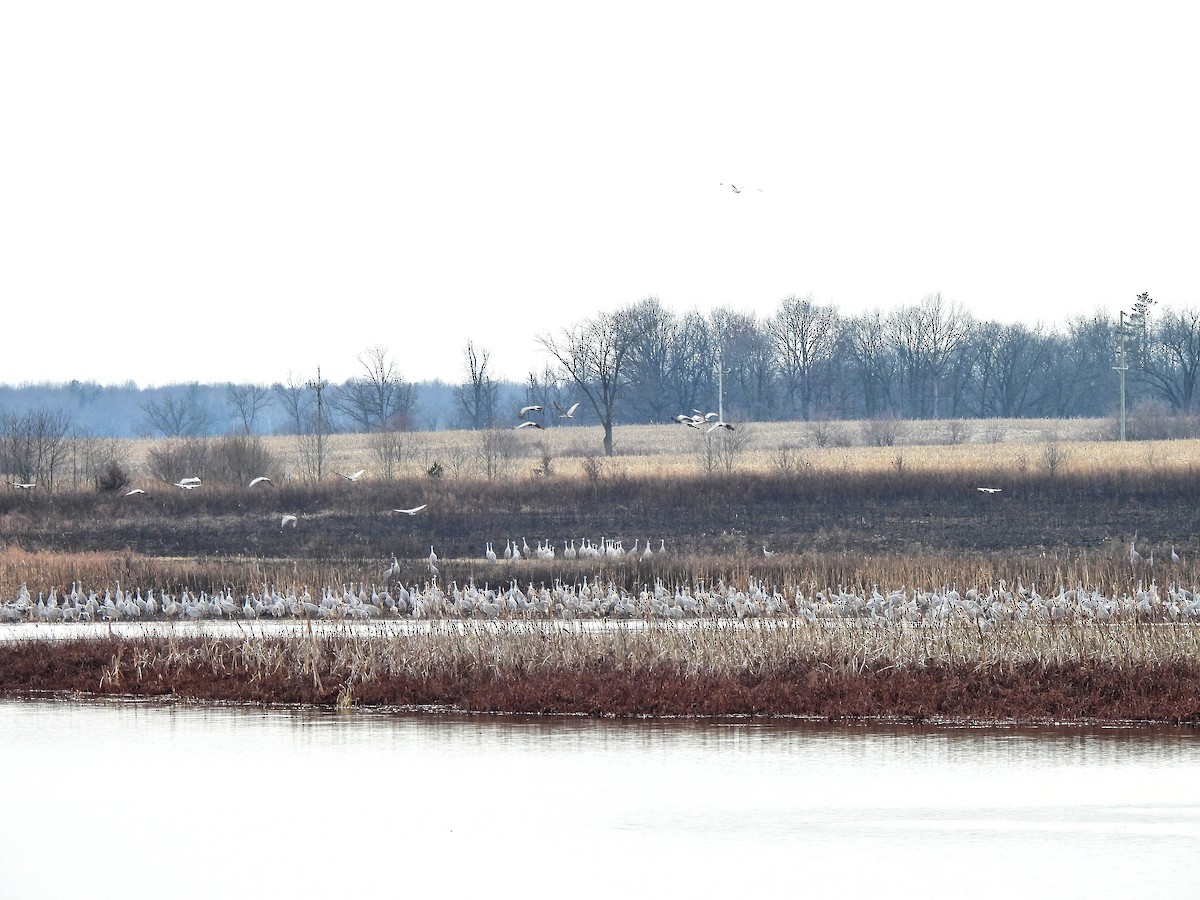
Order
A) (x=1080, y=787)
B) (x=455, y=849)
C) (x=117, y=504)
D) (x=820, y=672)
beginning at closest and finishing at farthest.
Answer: (x=455, y=849) → (x=1080, y=787) → (x=820, y=672) → (x=117, y=504)

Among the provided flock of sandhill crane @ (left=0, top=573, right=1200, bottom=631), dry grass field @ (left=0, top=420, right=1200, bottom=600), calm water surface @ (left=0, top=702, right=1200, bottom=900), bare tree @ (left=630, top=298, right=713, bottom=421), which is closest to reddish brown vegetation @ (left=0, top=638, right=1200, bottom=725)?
calm water surface @ (left=0, top=702, right=1200, bottom=900)

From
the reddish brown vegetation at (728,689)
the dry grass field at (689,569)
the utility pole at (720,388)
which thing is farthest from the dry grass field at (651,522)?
the reddish brown vegetation at (728,689)

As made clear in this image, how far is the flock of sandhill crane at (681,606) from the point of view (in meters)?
24.3

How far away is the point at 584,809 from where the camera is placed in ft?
46.5

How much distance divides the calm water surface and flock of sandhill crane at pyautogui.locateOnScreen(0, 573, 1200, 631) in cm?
596

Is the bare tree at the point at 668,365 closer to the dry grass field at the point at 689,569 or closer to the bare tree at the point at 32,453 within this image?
the dry grass field at the point at 689,569

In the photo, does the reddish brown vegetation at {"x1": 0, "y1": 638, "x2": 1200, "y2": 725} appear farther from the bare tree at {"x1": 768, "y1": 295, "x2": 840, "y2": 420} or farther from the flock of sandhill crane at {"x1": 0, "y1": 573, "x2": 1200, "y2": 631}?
the bare tree at {"x1": 768, "y1": 295, "x2": 840, "y2": 420}

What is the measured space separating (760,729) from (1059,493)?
109 feet

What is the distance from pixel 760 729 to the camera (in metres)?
18.4

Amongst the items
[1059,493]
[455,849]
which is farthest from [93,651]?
[1059,493]

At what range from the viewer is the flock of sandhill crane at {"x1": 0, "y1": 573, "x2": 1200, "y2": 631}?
2434cm

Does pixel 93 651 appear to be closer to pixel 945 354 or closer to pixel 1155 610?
pixel 1155 610

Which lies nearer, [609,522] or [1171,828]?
[1171,828]

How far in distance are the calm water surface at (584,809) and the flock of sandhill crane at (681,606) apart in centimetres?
596
